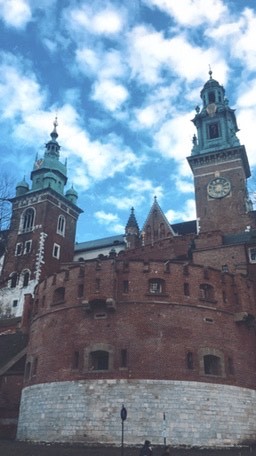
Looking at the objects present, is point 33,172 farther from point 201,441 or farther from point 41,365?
point 201,441

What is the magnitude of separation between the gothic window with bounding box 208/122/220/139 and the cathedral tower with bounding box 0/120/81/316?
2439 centimetres

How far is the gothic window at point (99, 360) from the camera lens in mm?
29087

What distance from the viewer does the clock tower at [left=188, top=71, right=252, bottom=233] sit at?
5922 centimetres

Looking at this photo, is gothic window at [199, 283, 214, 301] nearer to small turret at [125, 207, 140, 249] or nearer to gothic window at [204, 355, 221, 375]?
gothic window at [204, 355, 221, 375]

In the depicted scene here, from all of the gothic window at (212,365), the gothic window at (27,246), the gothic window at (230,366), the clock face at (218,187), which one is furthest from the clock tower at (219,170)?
the gothic window at (212,365)

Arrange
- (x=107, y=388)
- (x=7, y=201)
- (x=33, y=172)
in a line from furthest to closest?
(x=33, y=172) < (x=107, y=388) < (x=7, y=201)

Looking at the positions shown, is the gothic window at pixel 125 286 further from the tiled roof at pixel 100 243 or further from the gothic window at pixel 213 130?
the tiled roof at pixel 100 243

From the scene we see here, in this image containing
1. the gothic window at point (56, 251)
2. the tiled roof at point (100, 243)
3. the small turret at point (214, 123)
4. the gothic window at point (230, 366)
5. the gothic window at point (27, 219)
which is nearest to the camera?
the gothic window at point (230, 366)

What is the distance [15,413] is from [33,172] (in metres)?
48.2

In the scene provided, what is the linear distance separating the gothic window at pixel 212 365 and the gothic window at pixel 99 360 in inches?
253

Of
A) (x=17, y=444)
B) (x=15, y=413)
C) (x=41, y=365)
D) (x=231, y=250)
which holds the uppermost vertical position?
(x=231, y=250)

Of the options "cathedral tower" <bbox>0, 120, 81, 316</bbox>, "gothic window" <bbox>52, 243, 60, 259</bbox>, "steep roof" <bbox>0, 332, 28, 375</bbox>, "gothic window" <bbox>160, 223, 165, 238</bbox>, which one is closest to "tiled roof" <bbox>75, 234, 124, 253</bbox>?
"cathedral tower" <bbox>0, 120, 81, 316</bbox>

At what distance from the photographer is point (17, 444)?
27.7 m

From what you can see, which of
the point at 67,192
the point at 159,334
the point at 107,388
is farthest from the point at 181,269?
the point at 67,192
